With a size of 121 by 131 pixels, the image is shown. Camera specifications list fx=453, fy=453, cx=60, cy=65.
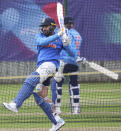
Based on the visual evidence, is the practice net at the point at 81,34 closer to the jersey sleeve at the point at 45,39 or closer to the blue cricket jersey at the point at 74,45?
the blue cricket jersey at the point at 74,45

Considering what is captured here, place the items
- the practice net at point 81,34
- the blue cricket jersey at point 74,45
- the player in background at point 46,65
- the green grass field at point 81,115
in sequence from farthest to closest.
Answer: the practice net at point 81,34 < the blue cricket jersey at point 74,45 < the green grass field at point 81,115 < the player in background at point 46,65

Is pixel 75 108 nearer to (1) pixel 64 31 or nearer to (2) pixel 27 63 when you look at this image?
(1) pixel 64 31

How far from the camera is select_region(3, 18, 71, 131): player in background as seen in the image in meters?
7.11

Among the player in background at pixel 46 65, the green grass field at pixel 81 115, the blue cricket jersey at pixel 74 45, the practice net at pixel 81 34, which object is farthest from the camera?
the practice net at pixel 81 34

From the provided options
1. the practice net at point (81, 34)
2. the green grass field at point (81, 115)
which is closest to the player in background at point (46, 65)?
the green grass field at point (81, 115)

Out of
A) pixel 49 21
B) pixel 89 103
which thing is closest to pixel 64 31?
pixel 49 21

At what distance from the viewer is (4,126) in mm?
7969

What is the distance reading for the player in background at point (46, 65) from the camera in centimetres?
711

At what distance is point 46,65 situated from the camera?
750cm

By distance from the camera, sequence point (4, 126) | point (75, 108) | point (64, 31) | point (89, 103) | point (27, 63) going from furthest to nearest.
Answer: point (27, 63)
point (89, 103)
point (75, 108)
point (4, 126)
point (64, 31)

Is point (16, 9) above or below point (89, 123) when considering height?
above

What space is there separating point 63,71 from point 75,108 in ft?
2.73

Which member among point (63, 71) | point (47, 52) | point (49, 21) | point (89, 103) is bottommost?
point (89, 103)

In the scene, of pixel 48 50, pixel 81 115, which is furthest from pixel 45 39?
pixel 81 115
